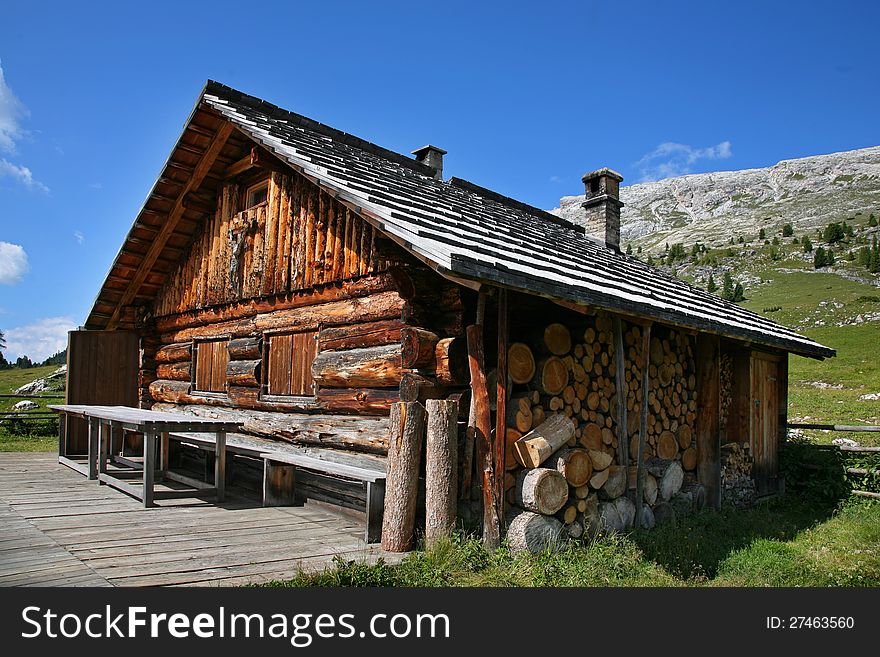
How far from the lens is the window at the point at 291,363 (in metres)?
8.99

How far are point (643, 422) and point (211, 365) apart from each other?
24.4 ft

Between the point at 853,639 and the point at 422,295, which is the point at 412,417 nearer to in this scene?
the point at 422,295

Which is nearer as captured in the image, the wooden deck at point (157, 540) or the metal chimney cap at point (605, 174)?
the wooden deck at point (157, 540)

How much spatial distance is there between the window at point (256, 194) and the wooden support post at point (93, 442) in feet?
13.3

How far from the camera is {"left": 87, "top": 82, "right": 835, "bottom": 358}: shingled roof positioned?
5727 mm

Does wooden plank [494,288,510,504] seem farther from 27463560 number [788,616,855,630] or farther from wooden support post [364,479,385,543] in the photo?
27463560 number [788,616,855,630]

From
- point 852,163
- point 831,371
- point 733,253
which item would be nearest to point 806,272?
point 733,253

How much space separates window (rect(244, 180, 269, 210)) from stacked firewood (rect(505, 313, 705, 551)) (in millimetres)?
5923

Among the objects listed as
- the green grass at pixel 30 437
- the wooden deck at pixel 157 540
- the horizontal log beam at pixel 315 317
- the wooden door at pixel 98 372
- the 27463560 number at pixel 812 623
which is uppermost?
the horizontal log beam at pixel 315 317

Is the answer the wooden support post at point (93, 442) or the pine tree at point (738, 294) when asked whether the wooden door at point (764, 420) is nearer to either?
the wooden support post at point (93, 442)

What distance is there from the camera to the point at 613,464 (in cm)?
721

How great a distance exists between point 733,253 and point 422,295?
9329 cm

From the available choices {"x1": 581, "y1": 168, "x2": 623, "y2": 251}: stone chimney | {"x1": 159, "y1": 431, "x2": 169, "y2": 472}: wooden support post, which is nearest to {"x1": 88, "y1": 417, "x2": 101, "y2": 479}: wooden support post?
{"x1": 159, "y1": 431, "x2": 169, "y2": 472}: wooden support post

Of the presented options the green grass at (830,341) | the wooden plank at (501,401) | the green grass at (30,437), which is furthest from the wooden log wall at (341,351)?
the green grass at (830,341)
